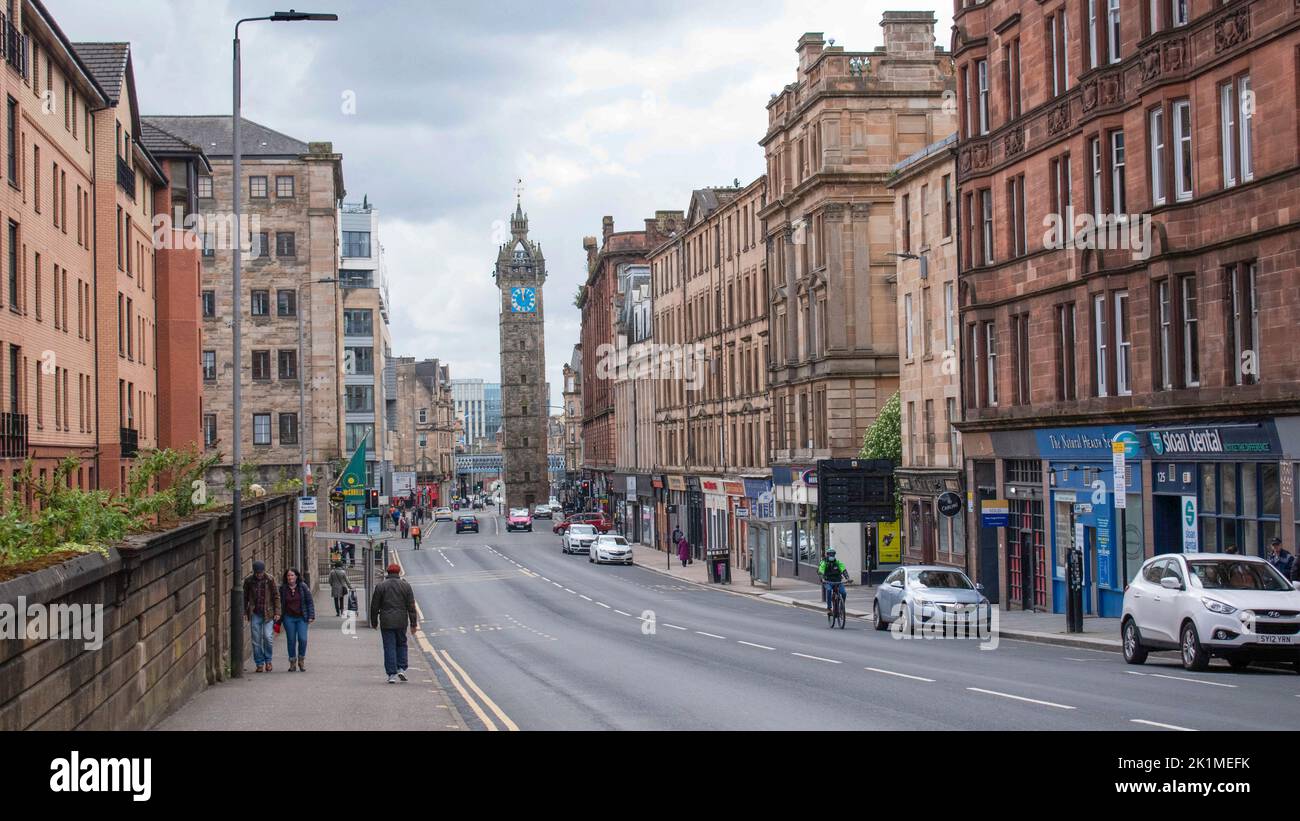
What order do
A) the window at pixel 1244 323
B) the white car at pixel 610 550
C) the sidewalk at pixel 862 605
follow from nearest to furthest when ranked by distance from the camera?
the window at pixel 1244 323
the sidewalk at pixel 862 605
the white car at pixel 610 550

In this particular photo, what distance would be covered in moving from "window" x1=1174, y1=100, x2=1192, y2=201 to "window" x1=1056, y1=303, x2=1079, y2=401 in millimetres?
6636

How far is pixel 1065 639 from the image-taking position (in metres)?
29.6

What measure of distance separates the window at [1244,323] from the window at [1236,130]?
1738mm

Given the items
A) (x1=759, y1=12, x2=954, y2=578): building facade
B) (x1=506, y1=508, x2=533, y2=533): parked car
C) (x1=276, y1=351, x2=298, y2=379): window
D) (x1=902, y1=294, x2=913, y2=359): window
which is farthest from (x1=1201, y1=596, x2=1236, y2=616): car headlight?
(x1=506, y1=508, x2=533, y2=533): parked car

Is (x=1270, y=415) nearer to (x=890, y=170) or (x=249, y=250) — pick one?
(x=890, y=170)

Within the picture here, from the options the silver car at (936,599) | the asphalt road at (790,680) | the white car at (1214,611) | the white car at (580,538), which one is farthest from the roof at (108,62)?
the white car at (580,538)

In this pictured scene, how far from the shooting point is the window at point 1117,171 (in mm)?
34062

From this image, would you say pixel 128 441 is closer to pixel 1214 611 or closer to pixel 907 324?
pixel 907 324

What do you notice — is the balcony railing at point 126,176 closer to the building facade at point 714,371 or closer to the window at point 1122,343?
the building facade at point 714,371

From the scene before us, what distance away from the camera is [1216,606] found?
21.3 metres

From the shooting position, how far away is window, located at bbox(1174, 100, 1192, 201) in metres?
30.6

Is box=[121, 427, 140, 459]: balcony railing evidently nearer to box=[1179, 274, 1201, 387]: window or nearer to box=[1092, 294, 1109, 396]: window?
box=[1092, 294, 1109, 396]: window

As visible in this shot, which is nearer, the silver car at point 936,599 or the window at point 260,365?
the silver car at point 936,599
